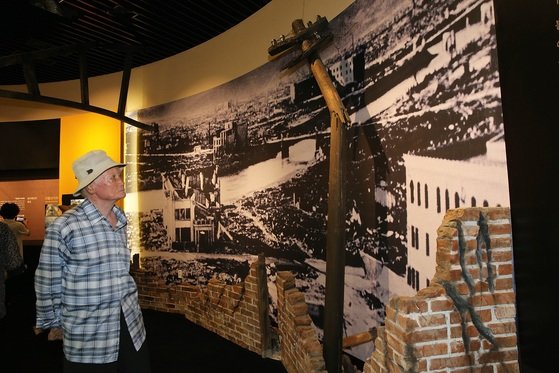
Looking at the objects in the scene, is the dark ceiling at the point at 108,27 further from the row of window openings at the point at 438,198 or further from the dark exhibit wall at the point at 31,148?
the row of window openings at the point at 438,198

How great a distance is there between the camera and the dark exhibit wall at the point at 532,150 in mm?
1614

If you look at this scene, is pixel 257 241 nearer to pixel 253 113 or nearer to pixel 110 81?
pixel 253 113

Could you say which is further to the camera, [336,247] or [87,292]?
[336,247]

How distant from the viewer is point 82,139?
643cm

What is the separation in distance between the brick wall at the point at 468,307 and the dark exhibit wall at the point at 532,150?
5 cm

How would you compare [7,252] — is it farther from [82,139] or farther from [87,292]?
[82,139]

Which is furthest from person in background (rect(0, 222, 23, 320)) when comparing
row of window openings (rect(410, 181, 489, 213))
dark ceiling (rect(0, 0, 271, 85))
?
row of window openings (rect(410, 181, 489, 213))

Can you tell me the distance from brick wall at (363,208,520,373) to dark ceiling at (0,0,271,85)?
3.39 metres

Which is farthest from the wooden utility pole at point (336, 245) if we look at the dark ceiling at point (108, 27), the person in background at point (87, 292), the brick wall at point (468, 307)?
the dark ceiling at point (108, 27)

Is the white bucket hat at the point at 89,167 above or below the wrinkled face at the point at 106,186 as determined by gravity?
above

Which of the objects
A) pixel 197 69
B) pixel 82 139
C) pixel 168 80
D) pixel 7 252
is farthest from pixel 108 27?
pixel 7 252

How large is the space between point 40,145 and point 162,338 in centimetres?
432

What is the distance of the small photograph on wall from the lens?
2.07 metres

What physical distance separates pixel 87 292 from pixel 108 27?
166 inches
